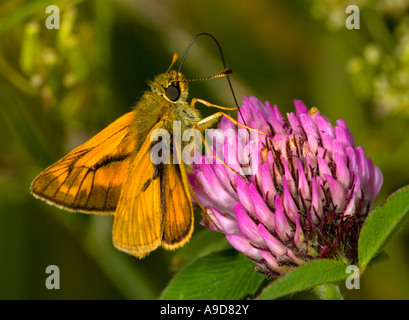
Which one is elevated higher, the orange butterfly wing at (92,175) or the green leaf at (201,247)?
the orange butterfly wing at (92,175)

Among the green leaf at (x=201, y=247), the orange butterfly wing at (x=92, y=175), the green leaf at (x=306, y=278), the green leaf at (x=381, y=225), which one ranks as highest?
the orange butterfly wing at (x=92, y=175)

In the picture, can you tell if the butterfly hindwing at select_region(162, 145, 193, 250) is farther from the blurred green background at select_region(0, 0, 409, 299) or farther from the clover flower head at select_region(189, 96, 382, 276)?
the blurred green background at select_region(0, 0, 409, 299)

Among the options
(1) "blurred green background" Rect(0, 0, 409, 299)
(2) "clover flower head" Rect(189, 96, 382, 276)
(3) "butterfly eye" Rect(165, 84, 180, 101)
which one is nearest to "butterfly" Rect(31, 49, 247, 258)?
(3) "butterfly eye" Rect(165, 84, 180, 101)

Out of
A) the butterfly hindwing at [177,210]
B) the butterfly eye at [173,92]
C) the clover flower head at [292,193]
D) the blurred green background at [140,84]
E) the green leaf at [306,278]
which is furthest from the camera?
the blurred green background at [140,84]

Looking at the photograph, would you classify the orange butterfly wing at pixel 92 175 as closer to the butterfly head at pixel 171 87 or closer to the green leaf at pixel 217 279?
the butterfly head at pixel 171 87

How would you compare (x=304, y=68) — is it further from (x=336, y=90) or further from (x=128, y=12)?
(x=128, y=12)

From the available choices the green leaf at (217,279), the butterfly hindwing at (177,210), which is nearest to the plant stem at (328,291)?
the green leaf at (217,279)

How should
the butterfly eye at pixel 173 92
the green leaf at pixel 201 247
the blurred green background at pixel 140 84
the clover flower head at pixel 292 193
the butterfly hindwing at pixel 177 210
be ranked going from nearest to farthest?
the clover flower head at pixel 292 193, the butterfly hindwing at pixel 177 210, the butterfly eye at pixel 173 92, the green leaf at pixel 201 247, the blurred green background at pixel 140 84
